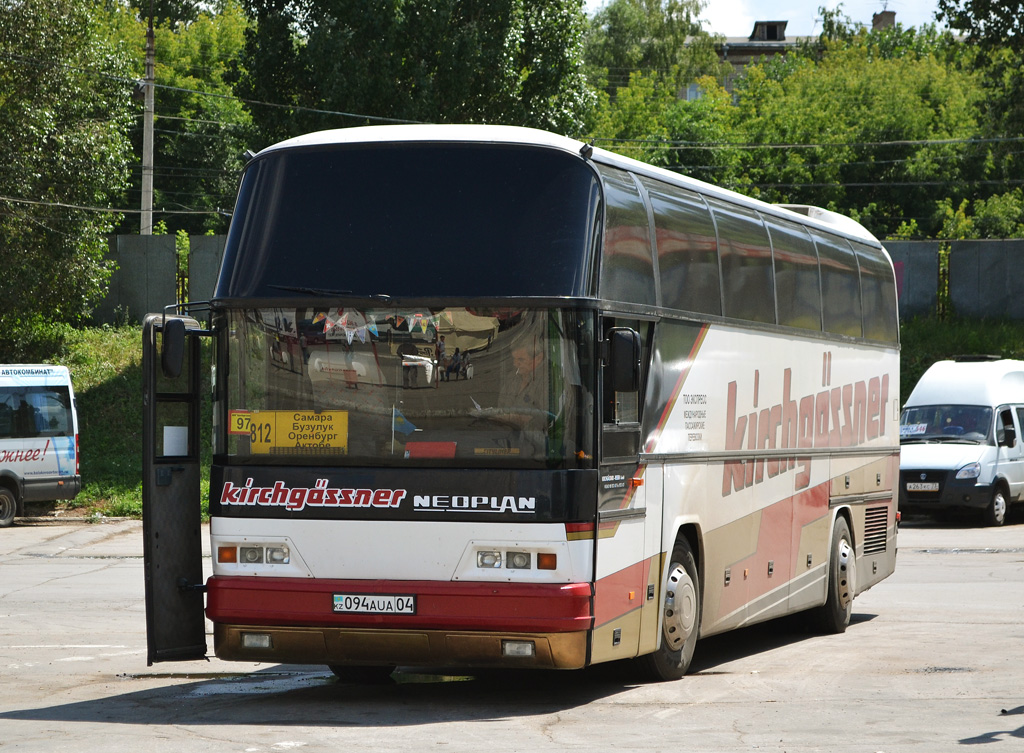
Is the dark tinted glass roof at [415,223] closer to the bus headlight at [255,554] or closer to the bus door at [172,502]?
the bus door at [172,502]

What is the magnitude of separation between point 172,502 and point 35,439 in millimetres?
19086

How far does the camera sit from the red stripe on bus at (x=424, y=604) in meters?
8.46

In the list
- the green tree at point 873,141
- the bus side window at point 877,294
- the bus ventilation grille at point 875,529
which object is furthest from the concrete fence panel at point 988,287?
the bus ventilation grille at point 875,529

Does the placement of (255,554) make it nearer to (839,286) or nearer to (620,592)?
(620,592)

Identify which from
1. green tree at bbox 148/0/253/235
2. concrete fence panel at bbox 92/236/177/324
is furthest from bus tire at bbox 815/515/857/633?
green tree at bbox 148/0/253/235

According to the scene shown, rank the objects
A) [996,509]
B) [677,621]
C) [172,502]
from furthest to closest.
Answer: [996,509], [677,621], [172,502]

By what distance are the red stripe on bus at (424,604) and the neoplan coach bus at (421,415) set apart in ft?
0.04

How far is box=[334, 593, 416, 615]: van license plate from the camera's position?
8.62m

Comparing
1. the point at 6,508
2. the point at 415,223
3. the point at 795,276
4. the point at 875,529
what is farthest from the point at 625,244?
the point at 6,508

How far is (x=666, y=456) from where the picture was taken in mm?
9922

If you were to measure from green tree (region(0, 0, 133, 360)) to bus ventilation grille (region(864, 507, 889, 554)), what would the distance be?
22.3m

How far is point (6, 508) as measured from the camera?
26.7 meters

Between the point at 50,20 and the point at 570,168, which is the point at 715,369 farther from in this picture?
the point at 50,20

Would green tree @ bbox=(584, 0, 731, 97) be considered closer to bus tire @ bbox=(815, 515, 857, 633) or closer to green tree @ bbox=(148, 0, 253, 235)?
green tree @ bbox=(148, 0, 253, 235)
